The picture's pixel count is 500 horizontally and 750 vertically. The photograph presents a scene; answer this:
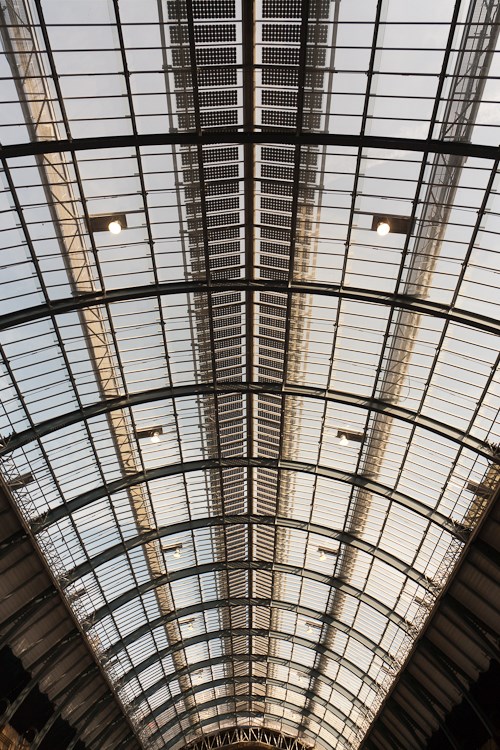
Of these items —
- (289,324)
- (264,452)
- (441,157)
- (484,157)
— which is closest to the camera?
(484,157)

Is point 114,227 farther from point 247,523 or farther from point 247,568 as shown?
point 247,568

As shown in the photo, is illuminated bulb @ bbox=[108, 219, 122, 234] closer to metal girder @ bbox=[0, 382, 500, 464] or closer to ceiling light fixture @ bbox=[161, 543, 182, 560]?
metal girder @ bbox=[0, 382, 500, 464]

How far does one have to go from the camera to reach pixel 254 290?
29062 mm

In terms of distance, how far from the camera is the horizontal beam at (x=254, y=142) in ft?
70.4

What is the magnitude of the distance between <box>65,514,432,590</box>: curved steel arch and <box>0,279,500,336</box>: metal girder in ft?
63.0

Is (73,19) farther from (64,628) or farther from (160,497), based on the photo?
(64,628)

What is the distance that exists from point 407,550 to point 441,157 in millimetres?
25534

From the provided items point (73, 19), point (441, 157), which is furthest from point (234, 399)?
point (73, 19)

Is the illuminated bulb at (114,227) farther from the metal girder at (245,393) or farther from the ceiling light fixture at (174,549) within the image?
the ceiling light fixture at (174,549)

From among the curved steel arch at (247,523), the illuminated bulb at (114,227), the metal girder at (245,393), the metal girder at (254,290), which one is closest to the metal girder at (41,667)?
the curved steel arch at (247,523)

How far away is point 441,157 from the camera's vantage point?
880 inches

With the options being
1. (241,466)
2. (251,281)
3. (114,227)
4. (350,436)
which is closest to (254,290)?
(251,281)

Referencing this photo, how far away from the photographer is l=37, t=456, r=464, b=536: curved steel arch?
3516cm

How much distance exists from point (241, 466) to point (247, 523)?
6.45 m
